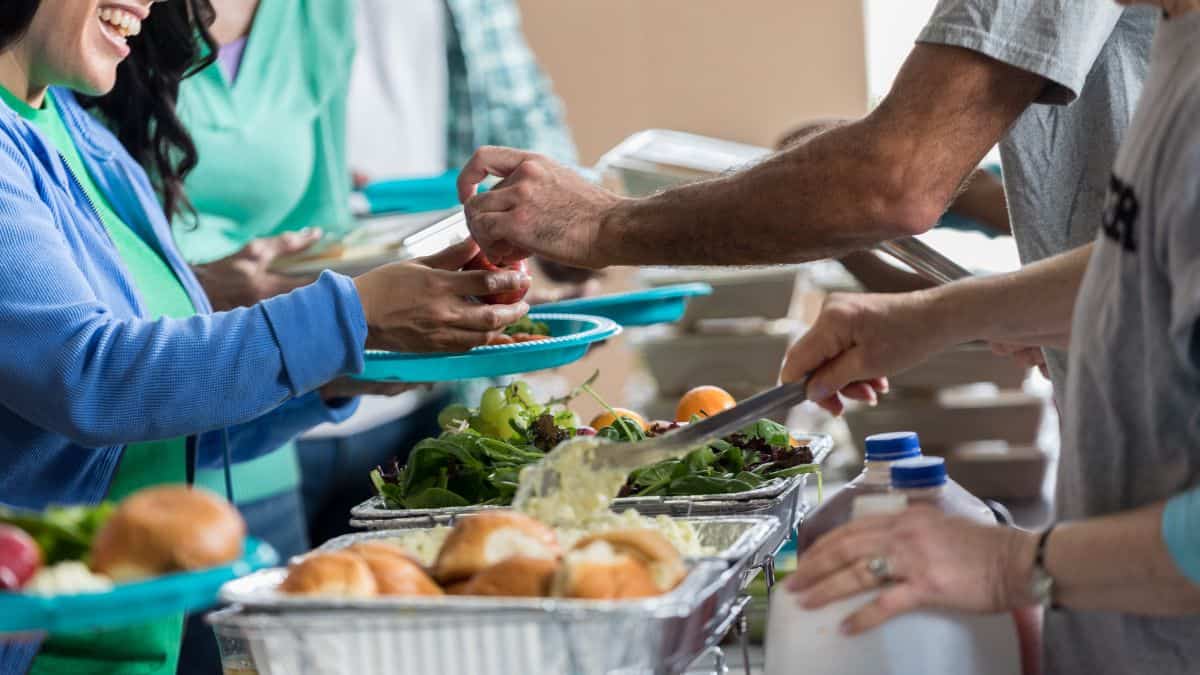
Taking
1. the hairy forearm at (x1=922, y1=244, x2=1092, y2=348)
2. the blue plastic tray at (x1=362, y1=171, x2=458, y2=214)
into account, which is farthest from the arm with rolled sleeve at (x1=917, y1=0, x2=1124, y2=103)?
the blue plastic tray at (x1=362, y1=171, x2=458, y2=214)

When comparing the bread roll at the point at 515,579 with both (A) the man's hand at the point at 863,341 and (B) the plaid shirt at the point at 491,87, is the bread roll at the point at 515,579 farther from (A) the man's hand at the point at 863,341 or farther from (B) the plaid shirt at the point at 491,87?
(B) the plaid shirt at the point at 491,87

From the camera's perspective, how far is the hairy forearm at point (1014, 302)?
1.15 metres

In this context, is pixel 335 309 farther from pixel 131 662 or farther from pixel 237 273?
pixel 237 273

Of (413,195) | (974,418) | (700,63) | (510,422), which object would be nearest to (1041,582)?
(510,422)

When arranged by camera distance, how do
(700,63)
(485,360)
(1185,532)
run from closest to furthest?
(1185,532)
(485,360)
(700,63)

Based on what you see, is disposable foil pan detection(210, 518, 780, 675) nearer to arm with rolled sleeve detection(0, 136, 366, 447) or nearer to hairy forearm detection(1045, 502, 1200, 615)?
hairy forearm detection(1045, 502, 1200, 615)

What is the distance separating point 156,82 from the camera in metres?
2.04

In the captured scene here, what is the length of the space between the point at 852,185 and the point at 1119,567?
0.61 m

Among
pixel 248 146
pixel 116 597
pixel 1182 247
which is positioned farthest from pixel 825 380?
pixel 248 146

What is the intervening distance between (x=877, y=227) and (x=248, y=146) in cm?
148

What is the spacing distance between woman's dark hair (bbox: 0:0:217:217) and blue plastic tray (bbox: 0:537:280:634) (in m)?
1.31

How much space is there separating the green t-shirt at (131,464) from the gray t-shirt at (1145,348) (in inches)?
37.9

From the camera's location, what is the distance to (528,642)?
0.92 m

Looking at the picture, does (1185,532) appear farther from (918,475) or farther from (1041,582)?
(918,475)
